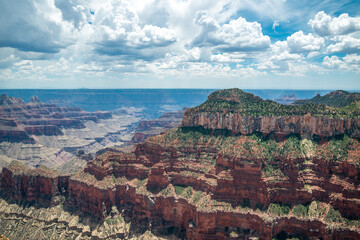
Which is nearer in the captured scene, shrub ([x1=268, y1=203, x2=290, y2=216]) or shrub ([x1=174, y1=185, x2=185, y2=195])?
shrub ([x1=268, y1=203, x2=290, y2=216])

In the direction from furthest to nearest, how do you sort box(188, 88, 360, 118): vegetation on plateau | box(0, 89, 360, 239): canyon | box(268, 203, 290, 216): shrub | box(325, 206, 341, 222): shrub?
box(188, 88, 360, 118): vegetation on plateau, box(268, 203, 290, 216): shrub, box(0, 89, 360, 239): canyon, box(325, 206, 341, 222): shrub

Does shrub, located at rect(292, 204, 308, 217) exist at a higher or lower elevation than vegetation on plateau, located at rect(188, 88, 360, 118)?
lower

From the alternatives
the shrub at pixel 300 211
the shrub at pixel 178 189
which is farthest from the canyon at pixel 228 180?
the shrub at pixel 178 189

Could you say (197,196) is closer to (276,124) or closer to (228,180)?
(228,180)

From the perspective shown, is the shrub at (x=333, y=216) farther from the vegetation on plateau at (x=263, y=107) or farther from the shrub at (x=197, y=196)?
the shrub at (x=197, y=196)

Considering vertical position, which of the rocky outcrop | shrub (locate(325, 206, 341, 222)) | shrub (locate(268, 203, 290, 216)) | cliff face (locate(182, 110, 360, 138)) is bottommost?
the rocky outcrop

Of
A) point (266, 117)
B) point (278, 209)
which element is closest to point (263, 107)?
point (266, 117)

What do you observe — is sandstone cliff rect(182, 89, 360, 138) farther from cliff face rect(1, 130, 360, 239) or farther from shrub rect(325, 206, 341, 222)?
shrub rect(325, 206, 341, 222)

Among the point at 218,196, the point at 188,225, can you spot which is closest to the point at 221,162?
the point at 218,196

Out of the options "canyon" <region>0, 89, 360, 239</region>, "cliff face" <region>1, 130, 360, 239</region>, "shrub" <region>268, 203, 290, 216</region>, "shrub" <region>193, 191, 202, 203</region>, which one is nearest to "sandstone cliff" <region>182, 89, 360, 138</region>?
"canyon" <region>0, 89, 360, 239</region>
